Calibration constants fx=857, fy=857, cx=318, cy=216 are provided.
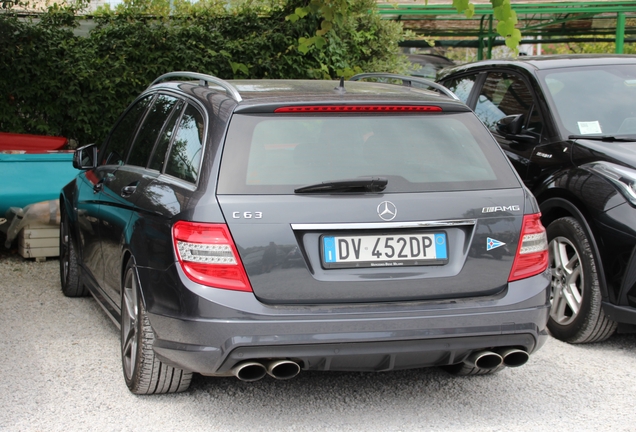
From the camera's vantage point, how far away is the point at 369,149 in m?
3.98

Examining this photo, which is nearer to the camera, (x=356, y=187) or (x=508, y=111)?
(x=356, y=187)

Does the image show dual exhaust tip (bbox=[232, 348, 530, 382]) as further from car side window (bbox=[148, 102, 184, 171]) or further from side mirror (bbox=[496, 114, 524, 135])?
side mirror (bbox=[496, 114, 524, 135])

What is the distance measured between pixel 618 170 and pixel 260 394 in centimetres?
259

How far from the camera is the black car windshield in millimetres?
6012

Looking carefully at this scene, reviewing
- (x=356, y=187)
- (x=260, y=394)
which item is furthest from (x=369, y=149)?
(x=260, y=394)

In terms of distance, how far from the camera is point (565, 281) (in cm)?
568

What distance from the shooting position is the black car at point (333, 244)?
3.68 m

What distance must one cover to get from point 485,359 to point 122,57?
6.97 meters

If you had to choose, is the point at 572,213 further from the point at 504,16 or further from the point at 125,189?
the point at 125,189

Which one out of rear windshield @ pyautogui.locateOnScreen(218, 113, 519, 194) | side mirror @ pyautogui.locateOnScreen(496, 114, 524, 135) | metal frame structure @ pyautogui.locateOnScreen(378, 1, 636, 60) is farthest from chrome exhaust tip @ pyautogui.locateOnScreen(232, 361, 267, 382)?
metal frame structure @ pyautogui.locateOnScreen(378, 1, 636, 60)

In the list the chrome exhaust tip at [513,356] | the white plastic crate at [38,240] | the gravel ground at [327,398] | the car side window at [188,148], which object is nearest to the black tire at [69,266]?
the gravel ground at [327,398]

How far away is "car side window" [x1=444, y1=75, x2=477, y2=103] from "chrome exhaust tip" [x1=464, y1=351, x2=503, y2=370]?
379 cm

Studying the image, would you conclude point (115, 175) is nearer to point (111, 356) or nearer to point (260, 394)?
point (111, 356)

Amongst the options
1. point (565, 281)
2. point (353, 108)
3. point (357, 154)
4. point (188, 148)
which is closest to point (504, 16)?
point (565, 281)
